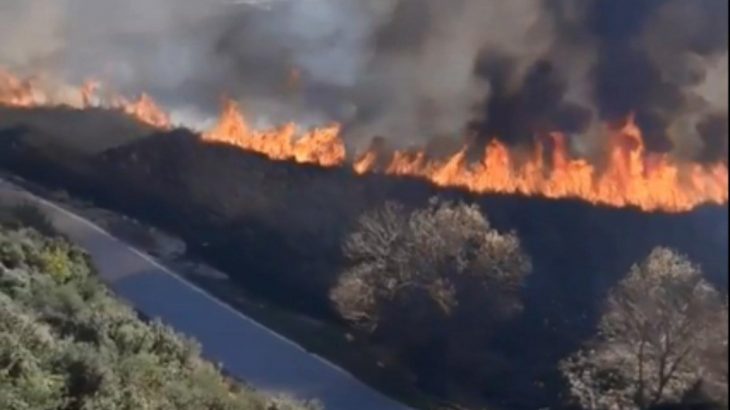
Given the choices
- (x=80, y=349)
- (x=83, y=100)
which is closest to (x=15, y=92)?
(x=83, y=100)

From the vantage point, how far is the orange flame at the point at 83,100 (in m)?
5.72

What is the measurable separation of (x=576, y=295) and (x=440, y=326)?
697 millimetres

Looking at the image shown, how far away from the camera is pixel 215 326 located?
5.50 metres

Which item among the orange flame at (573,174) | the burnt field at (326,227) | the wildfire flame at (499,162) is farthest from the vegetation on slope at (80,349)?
the orange flame at (573,174)

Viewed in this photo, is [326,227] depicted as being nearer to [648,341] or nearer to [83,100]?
[83,100]

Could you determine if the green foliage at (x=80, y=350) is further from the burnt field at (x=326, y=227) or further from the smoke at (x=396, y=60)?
the smoke at (x=396, y=60)

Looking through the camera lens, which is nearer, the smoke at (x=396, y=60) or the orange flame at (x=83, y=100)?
the smoke at (x=396, y=60)

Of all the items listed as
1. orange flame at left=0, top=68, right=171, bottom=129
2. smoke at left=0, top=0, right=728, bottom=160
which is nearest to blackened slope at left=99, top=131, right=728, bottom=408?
orange flame at left=0, top=68, right=171, bottom=129

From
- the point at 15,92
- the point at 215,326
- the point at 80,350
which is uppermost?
the point at 15,92

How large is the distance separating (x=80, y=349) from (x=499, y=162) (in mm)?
2125

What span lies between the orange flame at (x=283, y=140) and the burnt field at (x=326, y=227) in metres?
0.06

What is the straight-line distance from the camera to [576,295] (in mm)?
4750

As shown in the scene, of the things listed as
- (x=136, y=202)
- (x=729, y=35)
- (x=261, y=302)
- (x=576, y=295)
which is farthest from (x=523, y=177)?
(x=729, y=35)

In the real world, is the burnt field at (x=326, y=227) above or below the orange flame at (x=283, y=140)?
below
